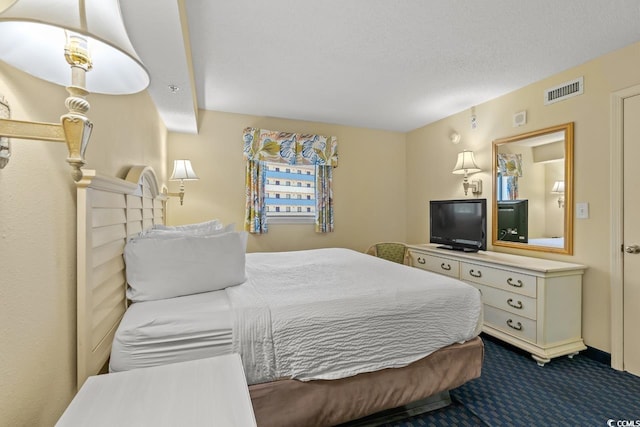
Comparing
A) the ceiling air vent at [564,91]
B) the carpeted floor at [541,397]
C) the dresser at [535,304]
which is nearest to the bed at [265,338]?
the carpeted floor at [541,397]

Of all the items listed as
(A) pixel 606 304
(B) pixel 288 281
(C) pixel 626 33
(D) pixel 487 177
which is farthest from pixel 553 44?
(B) pixel 288 281

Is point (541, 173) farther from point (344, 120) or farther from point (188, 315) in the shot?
point (188, 315)

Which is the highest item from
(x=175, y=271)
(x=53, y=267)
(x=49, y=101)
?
(x=49, y=101)

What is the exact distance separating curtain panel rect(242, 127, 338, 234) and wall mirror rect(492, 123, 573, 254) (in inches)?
81.1

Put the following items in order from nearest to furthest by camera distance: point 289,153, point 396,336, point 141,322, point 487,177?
point 141,322 < point 396,336 < point 487,177 < point 289,153

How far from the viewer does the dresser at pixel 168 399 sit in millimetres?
723

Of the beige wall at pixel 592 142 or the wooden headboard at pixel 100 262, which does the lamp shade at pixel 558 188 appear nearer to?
the beige wall at pixel 592 142

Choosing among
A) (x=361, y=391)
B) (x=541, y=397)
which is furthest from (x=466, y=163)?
(x=361, y=391)

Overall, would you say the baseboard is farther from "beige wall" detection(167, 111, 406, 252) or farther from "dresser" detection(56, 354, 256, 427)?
"dresser" detection(56, 354, 256, 427)

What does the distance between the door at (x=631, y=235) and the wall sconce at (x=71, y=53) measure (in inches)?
125

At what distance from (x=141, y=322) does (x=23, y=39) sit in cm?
106

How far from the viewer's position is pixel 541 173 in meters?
2.79

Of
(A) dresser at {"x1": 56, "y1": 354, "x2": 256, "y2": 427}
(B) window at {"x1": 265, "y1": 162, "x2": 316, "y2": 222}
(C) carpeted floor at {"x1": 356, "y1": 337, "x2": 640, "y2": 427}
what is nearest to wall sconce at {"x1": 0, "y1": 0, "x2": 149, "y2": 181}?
(A) dresser at {"x1": 56, "y1": 354, "x2": 256, "y2": 427}

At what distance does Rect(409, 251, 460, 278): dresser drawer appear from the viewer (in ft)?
10.2
